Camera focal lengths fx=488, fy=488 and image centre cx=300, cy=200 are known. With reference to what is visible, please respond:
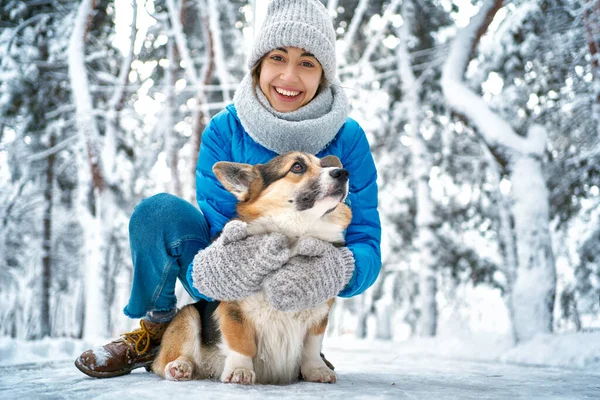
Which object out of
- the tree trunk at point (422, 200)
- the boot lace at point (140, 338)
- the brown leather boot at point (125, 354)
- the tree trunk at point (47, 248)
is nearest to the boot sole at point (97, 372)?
the brown leather boot at point (125, 354)

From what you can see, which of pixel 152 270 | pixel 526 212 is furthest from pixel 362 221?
pixel 526 212

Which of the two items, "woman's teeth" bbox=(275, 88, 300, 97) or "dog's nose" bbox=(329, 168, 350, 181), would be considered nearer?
"dog's nose" bbox=(329, 168, 350, 181)

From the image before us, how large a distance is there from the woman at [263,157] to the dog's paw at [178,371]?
31 centimetres

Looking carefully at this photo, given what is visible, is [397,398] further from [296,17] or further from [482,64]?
[482,64]

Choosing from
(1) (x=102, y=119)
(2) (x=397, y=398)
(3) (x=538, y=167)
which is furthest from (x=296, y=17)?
(1) (x=102, y=119)

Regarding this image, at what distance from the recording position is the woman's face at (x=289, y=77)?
2.53 meters

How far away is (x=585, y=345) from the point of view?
12.5 feet

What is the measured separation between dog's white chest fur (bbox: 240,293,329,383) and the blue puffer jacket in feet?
1.62

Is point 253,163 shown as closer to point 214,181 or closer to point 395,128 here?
point 214,181

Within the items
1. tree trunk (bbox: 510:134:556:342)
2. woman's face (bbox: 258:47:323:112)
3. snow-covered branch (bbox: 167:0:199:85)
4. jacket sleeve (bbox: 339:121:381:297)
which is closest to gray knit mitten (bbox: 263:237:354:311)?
jacket sleeve (bbox: 339:121:381:297)

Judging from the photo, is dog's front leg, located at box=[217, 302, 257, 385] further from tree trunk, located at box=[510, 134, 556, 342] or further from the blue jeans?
tree trunk, located at box=[510, 134, 556, 342]

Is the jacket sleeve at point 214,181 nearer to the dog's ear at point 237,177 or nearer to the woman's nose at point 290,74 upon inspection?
the dog's ear at point 237,177

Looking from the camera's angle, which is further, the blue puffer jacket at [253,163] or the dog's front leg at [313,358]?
the blue puffer jacket at [253,163]

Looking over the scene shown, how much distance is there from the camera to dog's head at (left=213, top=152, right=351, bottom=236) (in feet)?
6.87
